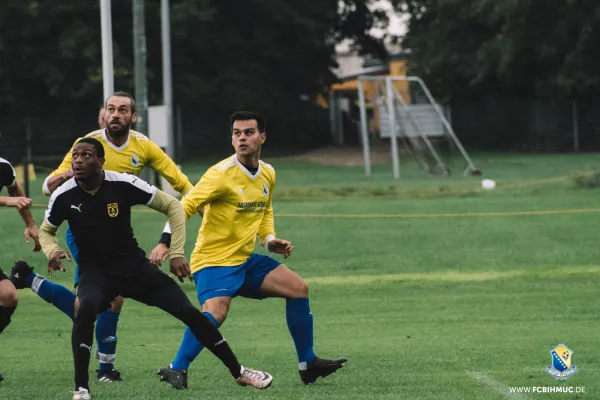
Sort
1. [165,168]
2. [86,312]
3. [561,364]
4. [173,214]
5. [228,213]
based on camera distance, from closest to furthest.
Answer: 1. [86,312]
2. [173,214]
3. [228,213]
4. [561,364]
5. [165,168]

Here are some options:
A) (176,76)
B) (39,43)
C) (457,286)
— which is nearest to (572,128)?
(176,76)

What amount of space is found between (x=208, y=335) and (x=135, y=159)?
224 cm

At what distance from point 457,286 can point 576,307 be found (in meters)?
2.61

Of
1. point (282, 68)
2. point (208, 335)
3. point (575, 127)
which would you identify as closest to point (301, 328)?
point (208, 335)

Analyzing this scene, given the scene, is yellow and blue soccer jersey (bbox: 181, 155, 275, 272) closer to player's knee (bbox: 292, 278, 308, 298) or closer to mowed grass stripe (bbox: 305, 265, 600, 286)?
player's knee (bbox: 292, 278, 308, 298)

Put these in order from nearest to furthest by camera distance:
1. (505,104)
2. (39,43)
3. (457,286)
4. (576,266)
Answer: (457,286)
(576,266)
(39,43)
(505,104)

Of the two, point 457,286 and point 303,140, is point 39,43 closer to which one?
point 303,140

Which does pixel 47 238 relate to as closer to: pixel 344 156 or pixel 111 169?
pixel 111 169

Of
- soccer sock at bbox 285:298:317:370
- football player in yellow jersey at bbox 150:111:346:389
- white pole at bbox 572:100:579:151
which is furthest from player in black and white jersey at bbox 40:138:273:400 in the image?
white pole at bbox 572:100:579:151

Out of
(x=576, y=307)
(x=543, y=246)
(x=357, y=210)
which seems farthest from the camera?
(x=357, y=210)

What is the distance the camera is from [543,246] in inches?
771

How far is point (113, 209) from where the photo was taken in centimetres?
855

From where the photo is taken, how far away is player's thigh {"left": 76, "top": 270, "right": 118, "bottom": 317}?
8352mm

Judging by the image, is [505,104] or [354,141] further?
[354,141]
